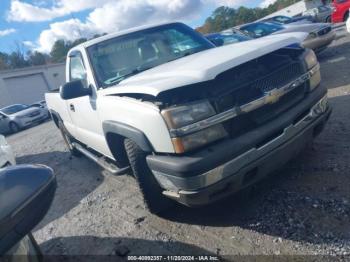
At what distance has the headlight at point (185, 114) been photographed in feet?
8.13

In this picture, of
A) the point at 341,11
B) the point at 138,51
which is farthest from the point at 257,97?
the point at 341,11

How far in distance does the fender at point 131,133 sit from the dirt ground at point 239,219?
0.95 m

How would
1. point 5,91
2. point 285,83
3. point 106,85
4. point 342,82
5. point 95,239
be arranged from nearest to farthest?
point 285,83
point 95,239
point 106,85
point 342,82
point 5,91

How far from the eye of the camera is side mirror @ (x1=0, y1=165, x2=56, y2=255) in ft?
4.70

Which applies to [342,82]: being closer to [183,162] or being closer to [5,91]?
[183,162]

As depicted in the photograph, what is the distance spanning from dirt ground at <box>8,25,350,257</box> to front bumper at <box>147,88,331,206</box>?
447mm

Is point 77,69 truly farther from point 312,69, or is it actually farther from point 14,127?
point 14,127

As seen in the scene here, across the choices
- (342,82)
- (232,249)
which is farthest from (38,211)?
(342,82)

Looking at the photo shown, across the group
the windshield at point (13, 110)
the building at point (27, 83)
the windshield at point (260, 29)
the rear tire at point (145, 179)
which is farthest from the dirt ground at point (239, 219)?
the building at point (27, 83)

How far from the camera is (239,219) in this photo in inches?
118

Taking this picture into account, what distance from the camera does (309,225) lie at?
2648 millimetres

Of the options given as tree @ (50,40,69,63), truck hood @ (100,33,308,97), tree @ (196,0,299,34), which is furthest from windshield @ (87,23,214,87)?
tree @ (50,40,69,63)

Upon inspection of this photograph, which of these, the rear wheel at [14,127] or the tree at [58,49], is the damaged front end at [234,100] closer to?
the rear wheel at [14,127]

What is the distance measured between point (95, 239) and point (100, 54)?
2.18m
